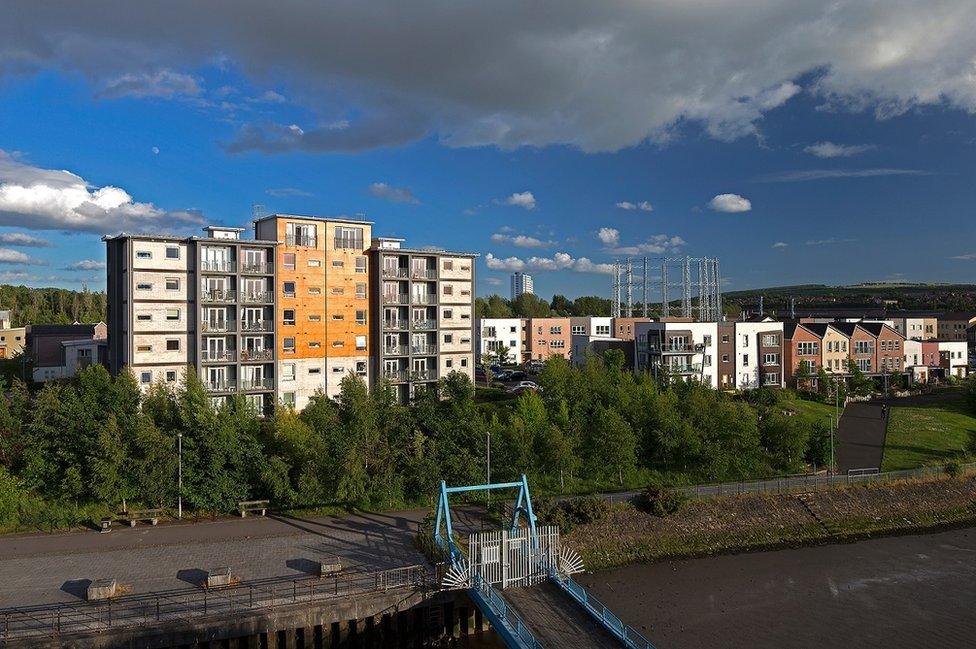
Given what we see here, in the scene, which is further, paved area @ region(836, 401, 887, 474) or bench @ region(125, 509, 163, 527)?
paved area @ region(836, 401, 887, 474)

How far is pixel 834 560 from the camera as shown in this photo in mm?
28703

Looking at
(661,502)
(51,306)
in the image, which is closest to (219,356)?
(661,502)

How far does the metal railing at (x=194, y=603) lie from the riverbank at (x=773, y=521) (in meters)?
9.41

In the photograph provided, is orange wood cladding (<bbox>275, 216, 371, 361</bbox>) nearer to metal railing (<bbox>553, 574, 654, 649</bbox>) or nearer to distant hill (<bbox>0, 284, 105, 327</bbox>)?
metal railing (<bbox>553, 574, 654, 649</bbox>)

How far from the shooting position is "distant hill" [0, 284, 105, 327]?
98562mm

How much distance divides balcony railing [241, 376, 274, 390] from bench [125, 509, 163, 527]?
12.1 metres

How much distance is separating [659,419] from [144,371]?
1104 inches

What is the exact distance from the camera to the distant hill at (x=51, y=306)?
98.6 meters

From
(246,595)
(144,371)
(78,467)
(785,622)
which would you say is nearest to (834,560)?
(785,622)

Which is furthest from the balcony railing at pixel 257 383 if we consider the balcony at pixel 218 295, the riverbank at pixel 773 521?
the riverbank at pixel 773 521

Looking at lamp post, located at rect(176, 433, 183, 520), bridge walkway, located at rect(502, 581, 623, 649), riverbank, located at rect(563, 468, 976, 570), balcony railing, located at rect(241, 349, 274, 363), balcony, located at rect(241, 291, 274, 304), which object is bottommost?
riverbank, located at rect(563, 468, 976, 570)

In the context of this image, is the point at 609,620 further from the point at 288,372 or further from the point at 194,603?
the point at 288,372

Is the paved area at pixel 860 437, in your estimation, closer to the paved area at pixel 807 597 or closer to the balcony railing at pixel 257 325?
the paved area at pixel 807 597

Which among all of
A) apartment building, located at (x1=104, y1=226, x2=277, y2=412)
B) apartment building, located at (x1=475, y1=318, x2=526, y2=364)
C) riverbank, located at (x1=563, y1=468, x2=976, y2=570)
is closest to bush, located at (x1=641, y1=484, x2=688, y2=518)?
riverbank, located at (x1=563, y1=468, x2=976, y2=570)
